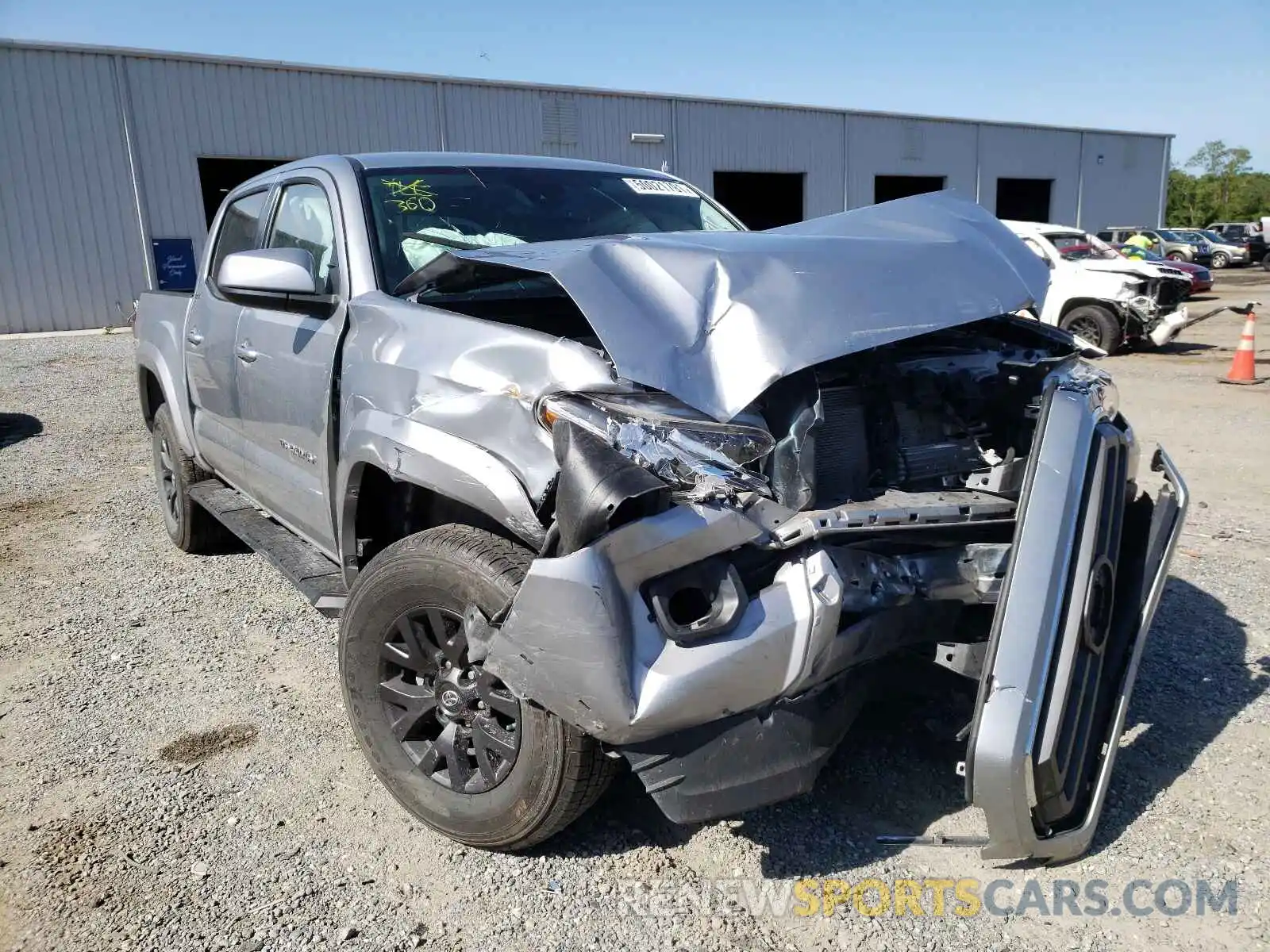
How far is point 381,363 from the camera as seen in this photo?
281 centimetres

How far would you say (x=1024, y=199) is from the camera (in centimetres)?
3734

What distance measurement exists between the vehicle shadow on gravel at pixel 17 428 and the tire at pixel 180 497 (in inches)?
164

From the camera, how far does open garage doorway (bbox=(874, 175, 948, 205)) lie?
3164 centimetres

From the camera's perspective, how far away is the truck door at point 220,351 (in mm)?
4117

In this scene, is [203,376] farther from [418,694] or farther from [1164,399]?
[1164,399]

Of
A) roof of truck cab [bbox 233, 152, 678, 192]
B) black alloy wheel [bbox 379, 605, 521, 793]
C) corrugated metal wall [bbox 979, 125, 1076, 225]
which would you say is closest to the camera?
black alloy wheel [bbox 379, 605, 521, 793]

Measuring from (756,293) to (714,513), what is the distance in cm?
63

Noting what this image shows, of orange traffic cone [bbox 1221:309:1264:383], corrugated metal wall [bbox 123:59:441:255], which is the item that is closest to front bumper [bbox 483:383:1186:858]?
orange traffic cone [bbox 1221:309:1264:383]

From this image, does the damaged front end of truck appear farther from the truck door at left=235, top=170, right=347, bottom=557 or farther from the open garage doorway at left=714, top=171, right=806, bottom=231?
the open garage doorway at left=714, top=171, right=806, bottom=231

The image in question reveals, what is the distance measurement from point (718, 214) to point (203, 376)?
2489mm

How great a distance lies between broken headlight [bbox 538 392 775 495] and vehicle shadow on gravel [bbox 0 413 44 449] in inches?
332

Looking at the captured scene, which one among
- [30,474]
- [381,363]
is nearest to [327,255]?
[381,363]

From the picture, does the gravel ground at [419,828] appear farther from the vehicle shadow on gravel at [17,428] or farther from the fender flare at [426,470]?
the vehicle shadow on gravel at [17,428]

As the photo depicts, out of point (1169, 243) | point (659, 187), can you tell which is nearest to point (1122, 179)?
point (1169, 243)
